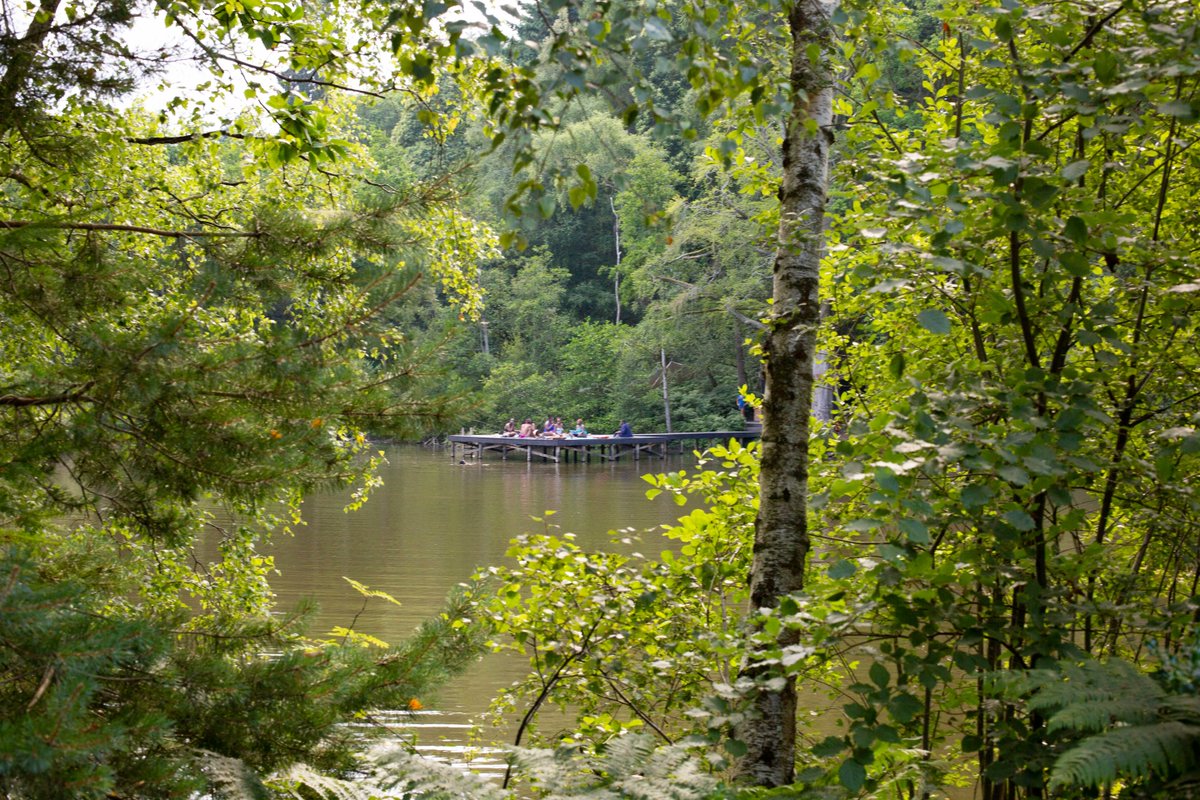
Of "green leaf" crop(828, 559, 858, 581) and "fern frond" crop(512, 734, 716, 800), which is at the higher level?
"green leaf" crop(828, 559, 858, 581)

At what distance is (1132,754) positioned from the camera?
1.64 m

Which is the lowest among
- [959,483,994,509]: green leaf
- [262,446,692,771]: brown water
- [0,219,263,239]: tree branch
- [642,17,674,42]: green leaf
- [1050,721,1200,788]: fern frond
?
[262,446,692,771]: brown water

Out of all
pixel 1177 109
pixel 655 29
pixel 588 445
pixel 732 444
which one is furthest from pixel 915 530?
pixel 588 445

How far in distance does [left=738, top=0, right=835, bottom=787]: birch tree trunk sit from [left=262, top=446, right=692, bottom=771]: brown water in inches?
44.9

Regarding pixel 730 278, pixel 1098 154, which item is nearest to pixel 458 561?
pixel 1098 154

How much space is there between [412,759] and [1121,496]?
2024 millimetres

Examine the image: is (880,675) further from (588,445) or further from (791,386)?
(588,445)

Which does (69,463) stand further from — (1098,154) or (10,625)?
(1098,154)

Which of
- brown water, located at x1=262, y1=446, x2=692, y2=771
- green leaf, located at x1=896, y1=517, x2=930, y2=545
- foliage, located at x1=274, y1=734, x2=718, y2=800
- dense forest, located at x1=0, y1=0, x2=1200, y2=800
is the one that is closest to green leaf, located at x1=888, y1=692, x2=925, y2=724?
dense forest, located at x1=0, y1=0, x2=1200, y2=800

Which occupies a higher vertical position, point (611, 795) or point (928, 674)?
point (928, 674)

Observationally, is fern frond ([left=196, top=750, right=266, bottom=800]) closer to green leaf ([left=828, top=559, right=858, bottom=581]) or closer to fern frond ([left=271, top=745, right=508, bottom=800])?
fern frond ([left=271, top=745, right=508, bottom=800])

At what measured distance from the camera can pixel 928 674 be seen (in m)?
2.29

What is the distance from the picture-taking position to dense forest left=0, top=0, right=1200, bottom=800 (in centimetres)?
217

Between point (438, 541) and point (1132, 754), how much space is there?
15.6 m
